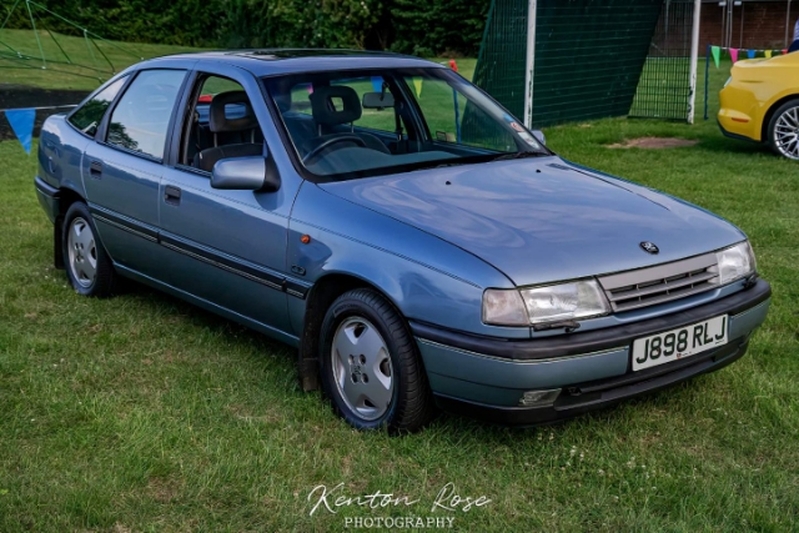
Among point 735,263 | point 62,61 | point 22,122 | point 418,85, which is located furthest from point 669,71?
point 62,61

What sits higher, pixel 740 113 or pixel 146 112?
pixel 146 112

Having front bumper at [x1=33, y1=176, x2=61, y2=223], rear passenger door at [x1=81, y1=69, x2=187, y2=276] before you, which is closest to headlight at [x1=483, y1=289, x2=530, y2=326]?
rear passenger door at [x1=81, y1=69, x2=187, y2=276]

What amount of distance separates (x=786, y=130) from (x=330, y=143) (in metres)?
7.46

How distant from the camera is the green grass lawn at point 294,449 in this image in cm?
345

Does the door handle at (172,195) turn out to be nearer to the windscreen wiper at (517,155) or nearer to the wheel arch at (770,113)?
the windscreen wiper at (517,155)

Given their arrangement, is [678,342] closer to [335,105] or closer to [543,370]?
[543,370]

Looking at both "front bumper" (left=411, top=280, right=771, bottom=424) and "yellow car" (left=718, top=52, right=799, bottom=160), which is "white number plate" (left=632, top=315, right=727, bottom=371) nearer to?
"front bumper" (left=411, top=280, right=771, bottom=424)

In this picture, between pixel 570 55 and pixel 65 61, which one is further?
pixel 65 61

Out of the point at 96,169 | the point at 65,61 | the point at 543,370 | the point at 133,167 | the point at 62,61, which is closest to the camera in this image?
the point at 543,370

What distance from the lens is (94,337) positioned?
213 inches

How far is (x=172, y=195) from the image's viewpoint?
16.6 feet

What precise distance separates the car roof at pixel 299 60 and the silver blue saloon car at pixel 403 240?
17 mm

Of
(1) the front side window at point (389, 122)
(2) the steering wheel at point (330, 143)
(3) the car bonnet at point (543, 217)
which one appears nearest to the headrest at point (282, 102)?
(1) the front side window at point (389, 122)

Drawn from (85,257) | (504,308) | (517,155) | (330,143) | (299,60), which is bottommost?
(85,257)
